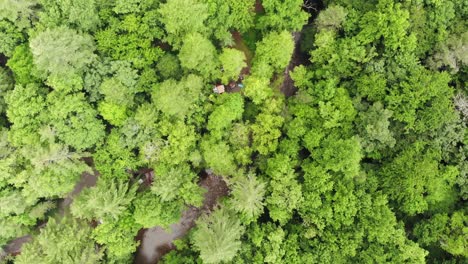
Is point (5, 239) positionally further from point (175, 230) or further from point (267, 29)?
point (267, 29)

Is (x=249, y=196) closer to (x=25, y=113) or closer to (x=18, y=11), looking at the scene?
(x=25, y=113)

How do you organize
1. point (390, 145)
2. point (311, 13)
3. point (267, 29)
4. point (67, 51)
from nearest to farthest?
1. point (67, 51)
2. point (390, 145)
3. point (267, 29)
4. point (311, 13)

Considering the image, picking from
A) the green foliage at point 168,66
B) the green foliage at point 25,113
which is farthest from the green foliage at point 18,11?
the green foliage at point 168,66

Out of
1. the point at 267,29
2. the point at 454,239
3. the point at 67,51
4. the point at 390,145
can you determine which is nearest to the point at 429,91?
the point at 390,145

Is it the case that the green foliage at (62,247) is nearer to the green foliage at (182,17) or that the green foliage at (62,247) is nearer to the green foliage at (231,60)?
the green foliage at (182,17)

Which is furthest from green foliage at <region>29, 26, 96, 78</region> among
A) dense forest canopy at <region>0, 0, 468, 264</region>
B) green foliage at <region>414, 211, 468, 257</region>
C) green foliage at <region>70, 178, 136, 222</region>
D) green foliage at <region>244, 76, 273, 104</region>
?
green foliage at <region>414, 211, 468, 257</region>

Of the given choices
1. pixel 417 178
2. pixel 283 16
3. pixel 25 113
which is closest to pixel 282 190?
pixel 417 178
